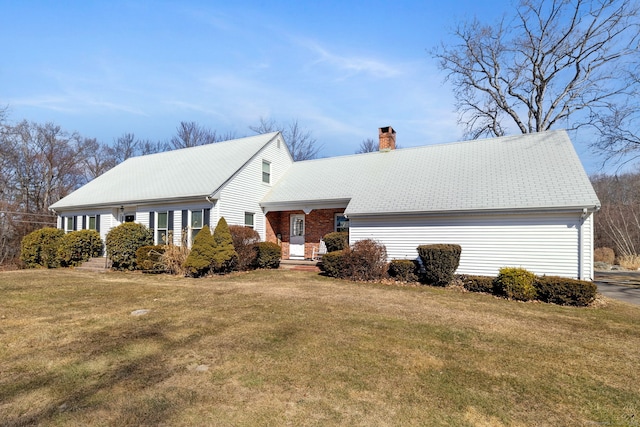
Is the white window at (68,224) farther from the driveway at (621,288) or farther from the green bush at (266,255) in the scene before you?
the driveway at (621,288)

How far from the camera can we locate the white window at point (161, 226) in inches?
639

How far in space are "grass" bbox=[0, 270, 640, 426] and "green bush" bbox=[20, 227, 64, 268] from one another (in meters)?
11.0

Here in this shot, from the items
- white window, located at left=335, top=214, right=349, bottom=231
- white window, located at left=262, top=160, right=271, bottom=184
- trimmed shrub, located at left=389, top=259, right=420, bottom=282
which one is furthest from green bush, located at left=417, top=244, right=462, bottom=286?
white window, located at left=262, top=160, right=271, bottom=184

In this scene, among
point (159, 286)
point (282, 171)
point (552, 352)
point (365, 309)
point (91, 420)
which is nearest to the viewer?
point (91, 420)

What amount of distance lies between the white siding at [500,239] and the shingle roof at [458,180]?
21.3 inches

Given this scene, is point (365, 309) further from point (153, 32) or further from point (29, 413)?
point (153, 32)

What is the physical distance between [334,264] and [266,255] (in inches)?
153

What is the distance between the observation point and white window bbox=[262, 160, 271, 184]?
724 inches

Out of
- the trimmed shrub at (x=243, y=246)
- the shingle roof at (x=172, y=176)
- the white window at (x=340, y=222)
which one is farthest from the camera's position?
the white window at (x=340, y=222)

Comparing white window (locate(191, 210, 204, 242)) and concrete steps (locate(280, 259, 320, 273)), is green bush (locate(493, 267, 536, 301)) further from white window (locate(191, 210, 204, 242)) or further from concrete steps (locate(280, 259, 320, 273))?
white window (locate(191, 210, 204, 242))

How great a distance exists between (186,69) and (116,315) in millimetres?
10716

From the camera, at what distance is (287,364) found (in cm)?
439

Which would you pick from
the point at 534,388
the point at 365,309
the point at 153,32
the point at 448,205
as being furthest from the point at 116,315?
the point at 448,205

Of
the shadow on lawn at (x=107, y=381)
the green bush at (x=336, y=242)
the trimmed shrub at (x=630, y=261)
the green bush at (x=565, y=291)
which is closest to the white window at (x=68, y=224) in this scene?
the green bush at (x=336, y=242)
